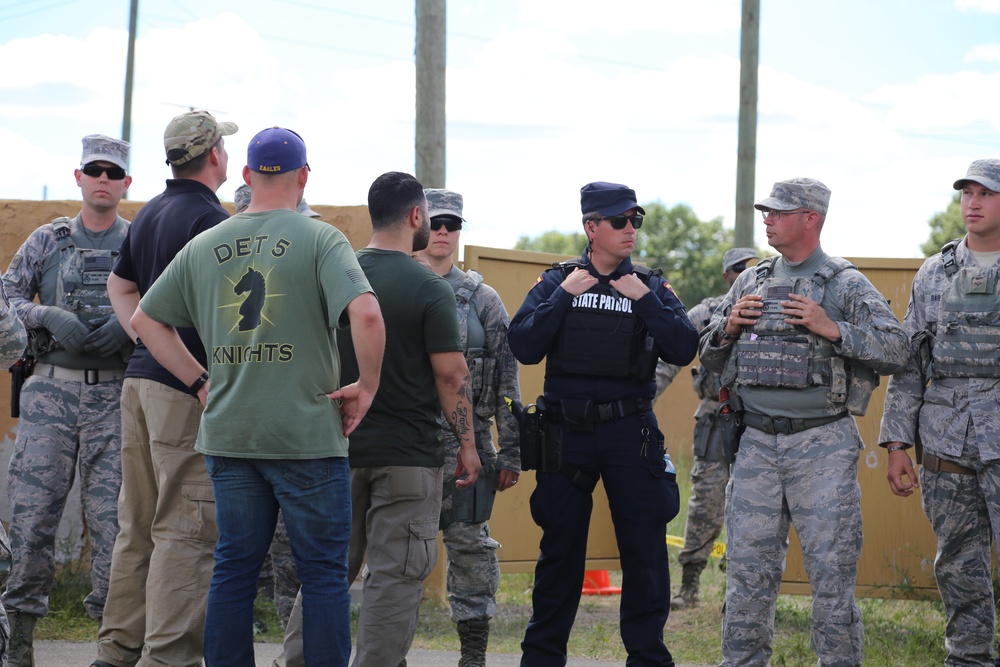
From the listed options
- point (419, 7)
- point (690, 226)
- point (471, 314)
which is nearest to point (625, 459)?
point (471, 314)

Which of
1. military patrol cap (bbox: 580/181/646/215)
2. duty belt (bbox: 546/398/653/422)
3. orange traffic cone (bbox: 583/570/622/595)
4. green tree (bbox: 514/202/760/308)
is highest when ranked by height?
green tree (bbox: 514/202/760/308)

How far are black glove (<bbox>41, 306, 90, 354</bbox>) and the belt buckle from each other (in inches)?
132

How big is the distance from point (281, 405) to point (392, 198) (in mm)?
1013

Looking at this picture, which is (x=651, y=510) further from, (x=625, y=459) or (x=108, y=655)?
(x=108, y=655)

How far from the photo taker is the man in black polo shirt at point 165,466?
4062 millimetres

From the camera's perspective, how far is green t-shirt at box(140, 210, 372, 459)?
3650mm

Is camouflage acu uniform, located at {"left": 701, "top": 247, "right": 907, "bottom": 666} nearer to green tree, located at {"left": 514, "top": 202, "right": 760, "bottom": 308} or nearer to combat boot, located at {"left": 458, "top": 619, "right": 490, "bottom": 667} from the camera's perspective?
combat boot, located at {"left": 458, "top": 619, "right": 490, "bottom": 667}

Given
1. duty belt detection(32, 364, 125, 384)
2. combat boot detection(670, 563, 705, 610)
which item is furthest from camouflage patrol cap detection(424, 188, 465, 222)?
combat boot detection(670, 563, 705, 610)

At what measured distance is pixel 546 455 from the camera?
4805 millimetres

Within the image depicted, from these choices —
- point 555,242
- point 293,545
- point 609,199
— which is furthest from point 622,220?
point 555,242

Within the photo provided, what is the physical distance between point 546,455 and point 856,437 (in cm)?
137

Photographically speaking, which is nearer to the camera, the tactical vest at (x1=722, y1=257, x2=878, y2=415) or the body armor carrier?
the tactical vest at (x1=722, y1=257, x2=878, y2=415)

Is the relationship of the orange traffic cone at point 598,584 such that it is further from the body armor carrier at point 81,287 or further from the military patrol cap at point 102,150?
the military patrol cap at point 102,150

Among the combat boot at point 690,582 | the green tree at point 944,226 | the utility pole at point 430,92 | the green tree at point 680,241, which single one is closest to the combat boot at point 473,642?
the combat boot at point 690,582
